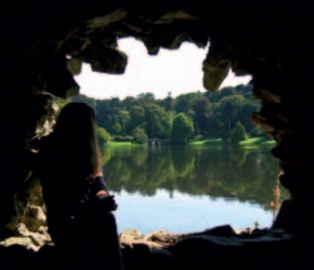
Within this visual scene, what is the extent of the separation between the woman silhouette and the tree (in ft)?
282

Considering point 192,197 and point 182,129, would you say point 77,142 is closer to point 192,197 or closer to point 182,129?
point 192,197

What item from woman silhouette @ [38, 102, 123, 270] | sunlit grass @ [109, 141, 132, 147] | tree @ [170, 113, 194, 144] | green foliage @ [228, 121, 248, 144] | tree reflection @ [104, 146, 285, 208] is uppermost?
woman silhouette @ [38, 102, 123, 270]

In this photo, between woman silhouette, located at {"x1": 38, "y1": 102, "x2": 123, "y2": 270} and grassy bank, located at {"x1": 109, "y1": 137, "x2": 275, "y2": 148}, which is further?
grassy bank, located at {"x1": 109, "y1": 137, "x2": 275, "y2": 148}

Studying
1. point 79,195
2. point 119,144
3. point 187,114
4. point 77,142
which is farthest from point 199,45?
point 187,114

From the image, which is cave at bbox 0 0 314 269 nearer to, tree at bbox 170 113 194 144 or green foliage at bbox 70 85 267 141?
green foliage at bbox 70 85 267 141

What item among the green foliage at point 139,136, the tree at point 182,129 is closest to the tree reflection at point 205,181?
the tree at point 182,129

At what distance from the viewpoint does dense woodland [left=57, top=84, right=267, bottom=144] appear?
90438mm

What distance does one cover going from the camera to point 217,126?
93688 millimetres

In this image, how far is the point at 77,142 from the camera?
389 cm

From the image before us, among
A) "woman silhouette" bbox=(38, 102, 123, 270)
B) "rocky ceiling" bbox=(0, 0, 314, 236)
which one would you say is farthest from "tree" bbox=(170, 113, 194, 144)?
"woman silhouette" bbox=(38, 102, 123, 270)

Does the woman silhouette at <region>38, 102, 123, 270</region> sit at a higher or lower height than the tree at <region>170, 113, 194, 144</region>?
higher

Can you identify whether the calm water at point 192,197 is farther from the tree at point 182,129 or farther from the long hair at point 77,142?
the tree at point 182,129

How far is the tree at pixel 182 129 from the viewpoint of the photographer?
89863 mm

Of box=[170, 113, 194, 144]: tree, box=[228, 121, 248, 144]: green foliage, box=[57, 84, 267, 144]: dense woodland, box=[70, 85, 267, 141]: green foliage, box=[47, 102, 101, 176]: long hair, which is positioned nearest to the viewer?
box=[47, 102, 101, 176]: long hair
